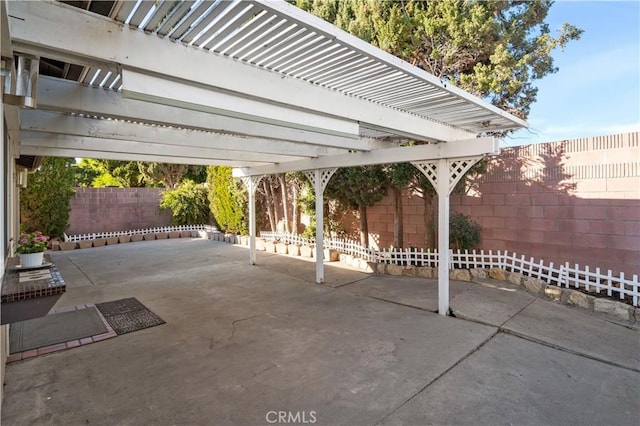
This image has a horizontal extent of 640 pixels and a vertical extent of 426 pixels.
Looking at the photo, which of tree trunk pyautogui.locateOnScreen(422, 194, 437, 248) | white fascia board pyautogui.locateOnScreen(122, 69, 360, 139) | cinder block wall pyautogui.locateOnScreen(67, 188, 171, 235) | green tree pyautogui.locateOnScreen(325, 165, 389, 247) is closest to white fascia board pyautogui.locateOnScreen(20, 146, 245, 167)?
green tree pyautogui.locateOnScreen(325, 165, 389, 247)

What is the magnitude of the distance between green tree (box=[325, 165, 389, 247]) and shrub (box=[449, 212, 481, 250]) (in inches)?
70.5

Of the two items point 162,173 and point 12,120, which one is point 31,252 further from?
point 162,173

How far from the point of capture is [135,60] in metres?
2.08

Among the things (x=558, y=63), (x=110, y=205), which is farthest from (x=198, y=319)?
(x=110, y=205)

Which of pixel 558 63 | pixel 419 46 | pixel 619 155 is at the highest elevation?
pixel 419 46

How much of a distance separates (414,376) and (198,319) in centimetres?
A: 312

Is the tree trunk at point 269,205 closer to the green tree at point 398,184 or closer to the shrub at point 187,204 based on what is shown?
the shrub at point 187,204

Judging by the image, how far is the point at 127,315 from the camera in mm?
5027

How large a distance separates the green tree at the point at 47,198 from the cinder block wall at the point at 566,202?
12150mm

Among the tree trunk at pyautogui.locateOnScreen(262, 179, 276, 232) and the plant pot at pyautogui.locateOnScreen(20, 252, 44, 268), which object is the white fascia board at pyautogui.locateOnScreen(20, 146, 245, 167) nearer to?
the plant pot at pyautogui.locateOnScreen(20, 252, 44, 268)

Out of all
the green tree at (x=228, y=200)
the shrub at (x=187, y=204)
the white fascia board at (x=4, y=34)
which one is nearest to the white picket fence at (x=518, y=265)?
the green tree at (x=228, y=200)

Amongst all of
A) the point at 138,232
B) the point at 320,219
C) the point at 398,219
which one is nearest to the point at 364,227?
the point at 398,219

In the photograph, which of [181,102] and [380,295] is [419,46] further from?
[181,102]

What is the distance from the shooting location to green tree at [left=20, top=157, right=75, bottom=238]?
417 inches
